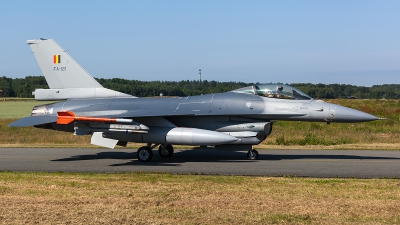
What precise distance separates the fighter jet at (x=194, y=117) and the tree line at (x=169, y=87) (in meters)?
3.48

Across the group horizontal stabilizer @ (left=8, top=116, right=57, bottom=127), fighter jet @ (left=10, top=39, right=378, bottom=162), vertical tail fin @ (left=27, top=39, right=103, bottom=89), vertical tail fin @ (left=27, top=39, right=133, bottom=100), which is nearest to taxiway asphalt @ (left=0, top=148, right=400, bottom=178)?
fighter jet @ (left=10, top=39, right=378, bottom=162)

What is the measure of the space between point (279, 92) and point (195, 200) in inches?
312

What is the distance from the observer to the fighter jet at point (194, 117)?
51.5 feet

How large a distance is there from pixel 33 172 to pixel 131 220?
6914mm

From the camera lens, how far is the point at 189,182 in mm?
A: 11320

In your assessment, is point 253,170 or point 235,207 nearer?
point 235,207

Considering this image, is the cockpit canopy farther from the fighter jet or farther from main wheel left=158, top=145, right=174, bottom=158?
main wheel left=158, top=145, right=174, bottom=158

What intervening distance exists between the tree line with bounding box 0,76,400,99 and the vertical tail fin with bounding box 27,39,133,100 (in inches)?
226

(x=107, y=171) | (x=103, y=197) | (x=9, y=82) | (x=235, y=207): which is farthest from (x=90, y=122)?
(x=9, y=82)

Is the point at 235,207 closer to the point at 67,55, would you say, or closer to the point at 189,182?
the point at 189,182

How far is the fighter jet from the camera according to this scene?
51.5 ft

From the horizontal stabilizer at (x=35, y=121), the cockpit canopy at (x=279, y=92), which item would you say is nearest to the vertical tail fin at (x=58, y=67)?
the horizontal stabilizer at (x=35, y=121)

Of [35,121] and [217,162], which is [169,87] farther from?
[217,162]

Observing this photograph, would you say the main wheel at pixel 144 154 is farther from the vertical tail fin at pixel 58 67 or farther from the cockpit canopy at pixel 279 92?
the cockpit canopy at pixel 279 92
